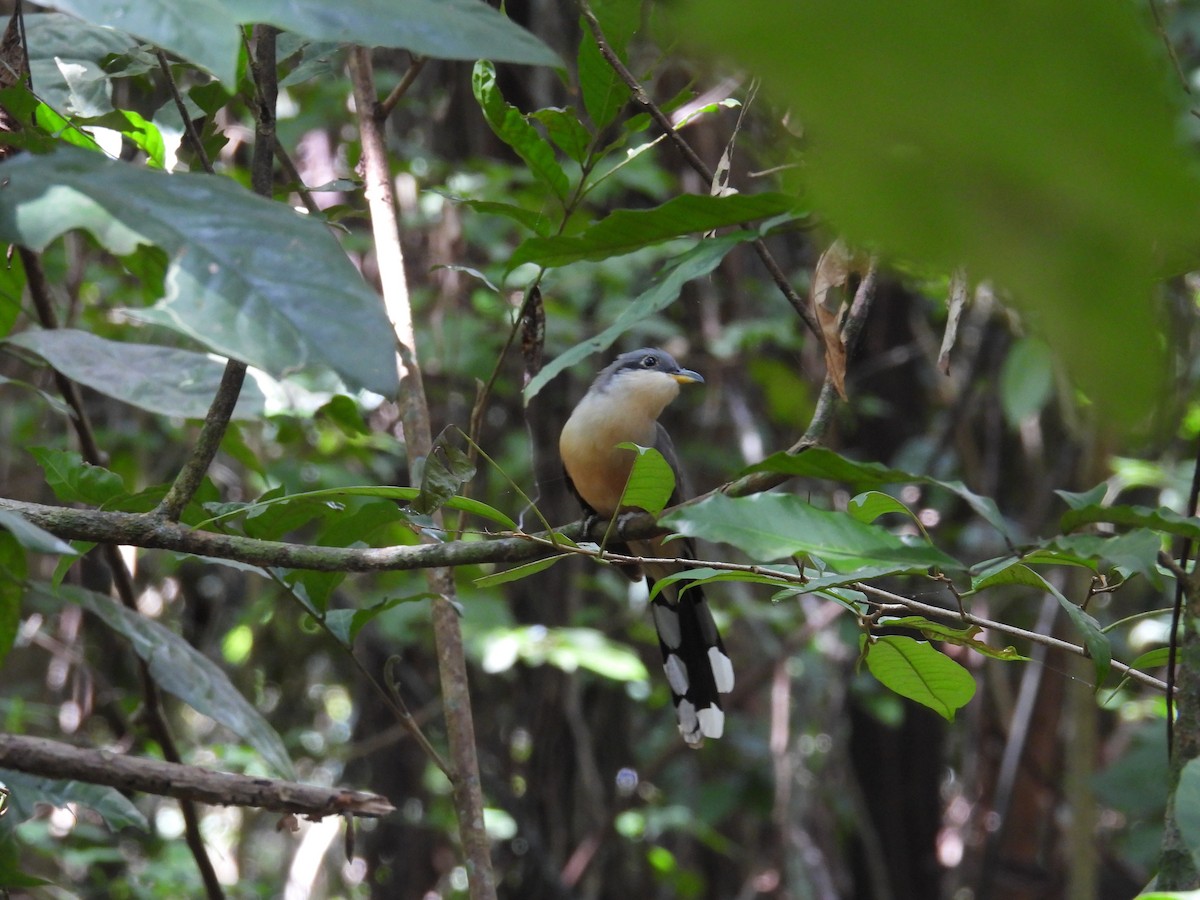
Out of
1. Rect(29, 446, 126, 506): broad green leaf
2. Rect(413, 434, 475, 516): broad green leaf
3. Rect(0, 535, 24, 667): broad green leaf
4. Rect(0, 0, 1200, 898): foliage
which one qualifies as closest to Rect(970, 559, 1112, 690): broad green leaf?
Rect(0, 0, 1200, 898): foliage

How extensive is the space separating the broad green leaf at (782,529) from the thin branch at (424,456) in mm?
896

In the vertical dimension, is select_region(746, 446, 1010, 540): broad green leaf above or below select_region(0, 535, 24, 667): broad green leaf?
above

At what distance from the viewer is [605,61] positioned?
1.92 meters

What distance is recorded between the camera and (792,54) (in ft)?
0.95

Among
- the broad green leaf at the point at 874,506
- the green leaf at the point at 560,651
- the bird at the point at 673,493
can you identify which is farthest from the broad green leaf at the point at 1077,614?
the green leaf at the point at 560,651

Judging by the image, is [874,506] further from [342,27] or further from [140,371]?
[140,371]

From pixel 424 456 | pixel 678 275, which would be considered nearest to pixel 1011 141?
pixel 678 275

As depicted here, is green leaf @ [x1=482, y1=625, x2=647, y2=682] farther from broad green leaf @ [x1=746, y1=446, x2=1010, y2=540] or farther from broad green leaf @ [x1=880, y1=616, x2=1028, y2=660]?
broad green leaf @ [x1=746, y1=446, x2=1010, y2=540]

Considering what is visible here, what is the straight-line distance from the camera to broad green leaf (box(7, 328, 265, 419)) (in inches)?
84.4

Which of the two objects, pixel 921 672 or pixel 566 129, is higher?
pixel 566 129

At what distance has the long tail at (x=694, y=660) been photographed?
3.23 meters

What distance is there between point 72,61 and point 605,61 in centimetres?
105

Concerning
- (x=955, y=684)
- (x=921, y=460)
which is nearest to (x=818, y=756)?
(x=921, y=460)

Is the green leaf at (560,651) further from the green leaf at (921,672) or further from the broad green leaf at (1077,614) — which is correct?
the broad green leaf at (1077,614)
